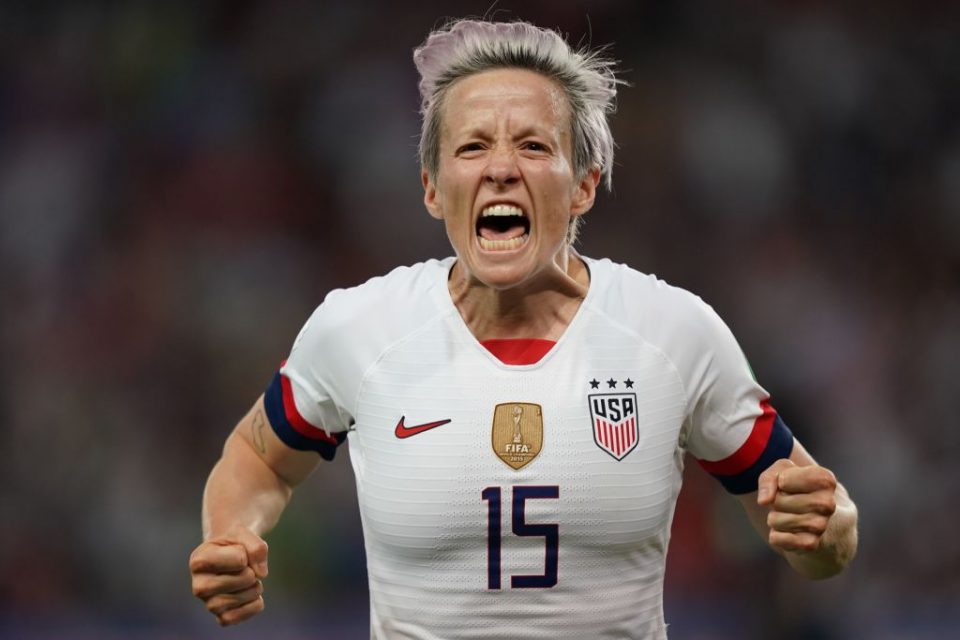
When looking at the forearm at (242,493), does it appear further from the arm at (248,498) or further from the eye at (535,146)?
the eye at (535,146)

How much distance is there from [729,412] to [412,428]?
2.41 ft

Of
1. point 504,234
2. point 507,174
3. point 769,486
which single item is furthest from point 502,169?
point 769,486

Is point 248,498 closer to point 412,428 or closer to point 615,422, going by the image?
point 412,428

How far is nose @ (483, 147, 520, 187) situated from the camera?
9.14 ft

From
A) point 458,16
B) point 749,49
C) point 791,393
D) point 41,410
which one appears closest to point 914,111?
point 749,49

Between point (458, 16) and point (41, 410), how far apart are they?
2957 mm

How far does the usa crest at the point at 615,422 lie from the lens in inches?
108

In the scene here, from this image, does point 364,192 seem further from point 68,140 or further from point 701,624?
point 701,624

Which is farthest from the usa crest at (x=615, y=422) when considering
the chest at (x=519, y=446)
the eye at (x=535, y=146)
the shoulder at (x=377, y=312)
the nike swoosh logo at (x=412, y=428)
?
the eye at (x=535, y=146)

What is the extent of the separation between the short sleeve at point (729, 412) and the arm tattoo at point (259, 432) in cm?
106

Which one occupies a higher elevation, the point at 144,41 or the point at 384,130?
the point at 144,41

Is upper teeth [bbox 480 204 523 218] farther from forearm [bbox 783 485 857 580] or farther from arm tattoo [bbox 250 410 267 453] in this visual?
forearm [bbox 783 485 857 580]

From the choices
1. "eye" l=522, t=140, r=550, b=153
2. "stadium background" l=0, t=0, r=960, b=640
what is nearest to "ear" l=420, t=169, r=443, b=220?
"eye" l=522, t=140, r=550, b=153

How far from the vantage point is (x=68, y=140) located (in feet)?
21.4
